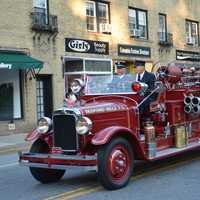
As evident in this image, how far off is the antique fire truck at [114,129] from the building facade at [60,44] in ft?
28.6

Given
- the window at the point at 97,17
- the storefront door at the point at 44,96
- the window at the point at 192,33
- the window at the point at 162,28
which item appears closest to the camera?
the storefront door at the point at 44,96

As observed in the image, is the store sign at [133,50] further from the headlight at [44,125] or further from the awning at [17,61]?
the headlight at [44,125]

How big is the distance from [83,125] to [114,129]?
1.61 feet

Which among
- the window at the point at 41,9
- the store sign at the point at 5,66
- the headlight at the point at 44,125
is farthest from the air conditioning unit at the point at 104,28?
the headlight at the point at 44,125

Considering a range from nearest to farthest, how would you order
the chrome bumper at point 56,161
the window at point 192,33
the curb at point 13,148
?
the chrome bumper at point 56,161, the curb at point 13,148, the window at point 192,33

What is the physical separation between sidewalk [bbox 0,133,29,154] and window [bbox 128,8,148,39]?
389 inches

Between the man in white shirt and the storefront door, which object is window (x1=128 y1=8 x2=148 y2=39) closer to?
the storefront door

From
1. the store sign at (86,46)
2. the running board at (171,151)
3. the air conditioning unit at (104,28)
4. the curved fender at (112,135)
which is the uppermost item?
the air conditioning unit at (104,28)

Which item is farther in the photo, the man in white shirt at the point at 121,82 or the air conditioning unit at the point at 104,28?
the air conditioning unit at the point at 104,28

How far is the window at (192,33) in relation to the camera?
31562 mm

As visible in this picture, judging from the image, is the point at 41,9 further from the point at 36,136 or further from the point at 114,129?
the point at 114,129

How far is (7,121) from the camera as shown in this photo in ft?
66.1

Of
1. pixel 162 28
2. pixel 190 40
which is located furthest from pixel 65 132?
pixel 190 40

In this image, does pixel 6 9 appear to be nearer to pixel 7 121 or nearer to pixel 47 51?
→ pixel 47 51
